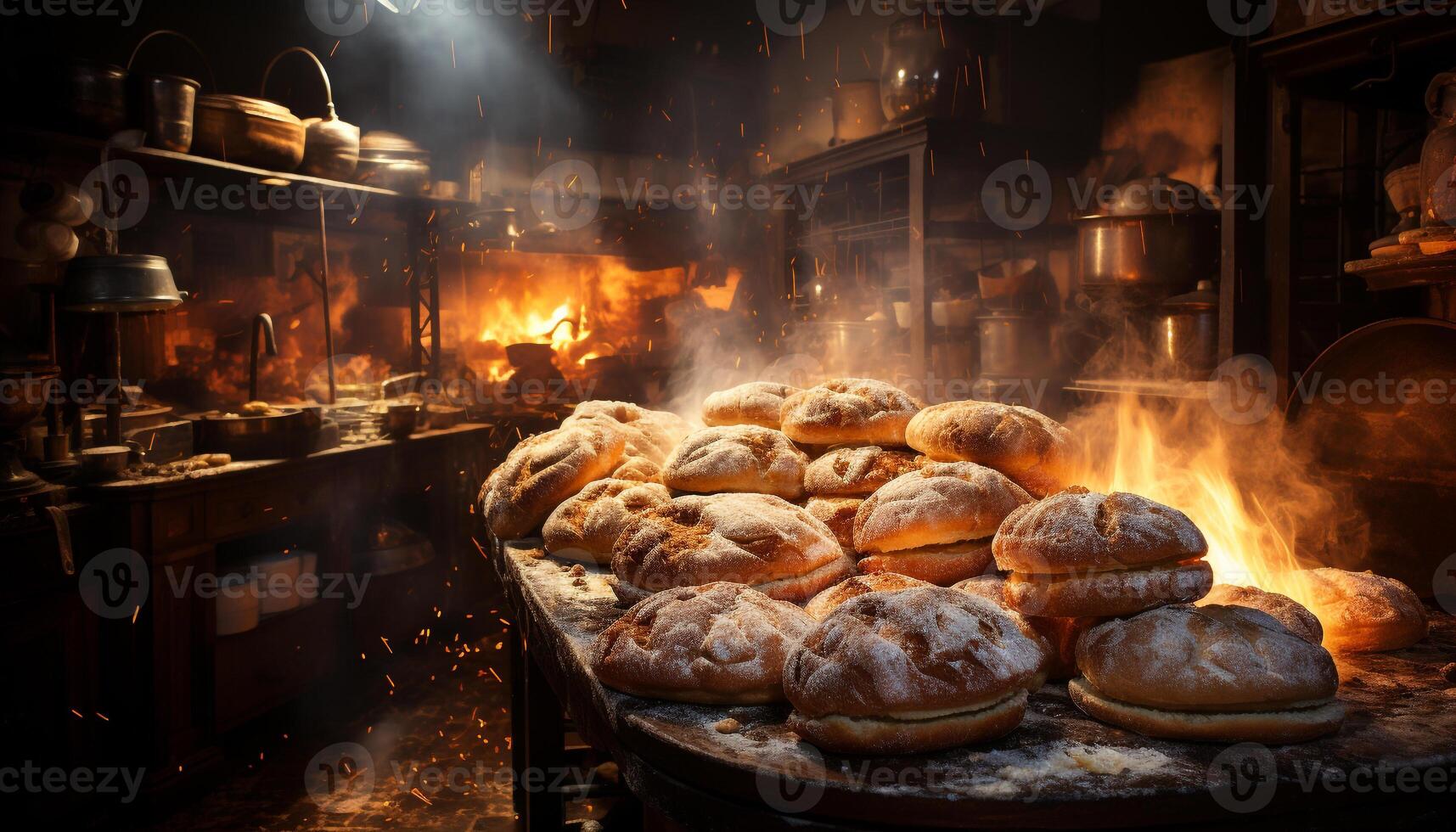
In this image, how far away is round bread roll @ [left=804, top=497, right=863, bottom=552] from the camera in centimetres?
229

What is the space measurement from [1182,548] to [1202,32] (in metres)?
5.23

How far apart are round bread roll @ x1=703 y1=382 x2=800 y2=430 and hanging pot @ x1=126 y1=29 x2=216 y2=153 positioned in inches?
147

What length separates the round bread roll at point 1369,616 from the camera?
70.8 inches

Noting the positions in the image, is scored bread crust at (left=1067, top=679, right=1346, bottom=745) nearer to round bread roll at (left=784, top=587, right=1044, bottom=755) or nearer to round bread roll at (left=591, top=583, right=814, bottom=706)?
round bread roll at (left=784, top=587, right=1044, bottom=755)

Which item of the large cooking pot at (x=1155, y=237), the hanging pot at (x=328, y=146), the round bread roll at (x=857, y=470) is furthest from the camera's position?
the hanging pot at (x=328, y=146)

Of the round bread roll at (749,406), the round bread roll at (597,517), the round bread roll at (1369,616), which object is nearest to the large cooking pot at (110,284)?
the round bread roll at (597,517)

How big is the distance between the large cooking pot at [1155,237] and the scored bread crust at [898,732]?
3.89 m

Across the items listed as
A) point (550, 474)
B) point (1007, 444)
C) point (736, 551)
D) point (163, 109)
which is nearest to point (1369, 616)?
point (1007, 444)

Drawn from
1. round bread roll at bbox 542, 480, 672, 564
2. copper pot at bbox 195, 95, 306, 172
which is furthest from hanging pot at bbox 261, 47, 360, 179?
round bread roll at bbox 542, 480, 672, 564

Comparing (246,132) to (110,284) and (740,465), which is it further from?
(740,465)

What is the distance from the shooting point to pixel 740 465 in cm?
252

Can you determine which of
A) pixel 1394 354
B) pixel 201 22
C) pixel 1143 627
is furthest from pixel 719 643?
pixel 201 22

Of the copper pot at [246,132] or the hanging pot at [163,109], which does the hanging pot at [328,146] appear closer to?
the copper pot at [246,132]

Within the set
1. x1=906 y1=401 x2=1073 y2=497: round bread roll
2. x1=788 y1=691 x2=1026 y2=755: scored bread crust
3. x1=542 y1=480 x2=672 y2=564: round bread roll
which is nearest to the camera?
x1=788 y1=691 x2=1026 y2=755: scored bread crust
